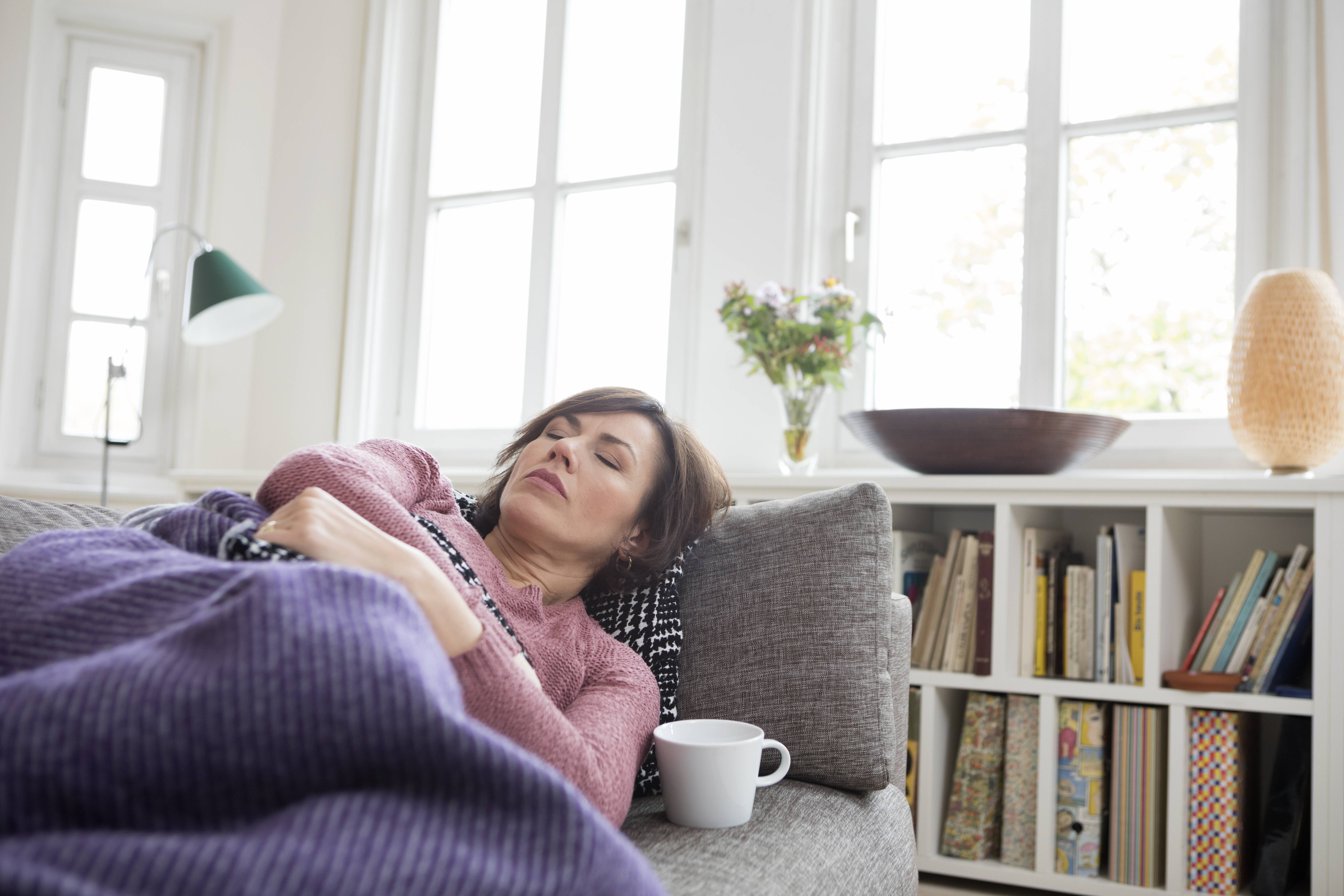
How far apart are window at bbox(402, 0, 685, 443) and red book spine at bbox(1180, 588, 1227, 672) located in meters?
1.55

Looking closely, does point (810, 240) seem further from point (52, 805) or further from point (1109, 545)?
point (52, 805)

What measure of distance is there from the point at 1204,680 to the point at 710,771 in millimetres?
1216

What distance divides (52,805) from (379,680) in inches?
6.8

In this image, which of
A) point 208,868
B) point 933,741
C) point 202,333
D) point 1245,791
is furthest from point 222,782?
point 202,333

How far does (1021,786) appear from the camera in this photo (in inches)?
77.5

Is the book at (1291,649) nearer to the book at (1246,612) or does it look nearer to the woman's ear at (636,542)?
the book at (1246,612)

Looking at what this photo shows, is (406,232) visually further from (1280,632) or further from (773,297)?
(1280,632)

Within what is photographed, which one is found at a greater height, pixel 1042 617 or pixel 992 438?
pixel 992 438

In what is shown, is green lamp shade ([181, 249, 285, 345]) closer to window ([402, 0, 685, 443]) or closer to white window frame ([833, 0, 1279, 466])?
window ([402, 0, 685, 443])

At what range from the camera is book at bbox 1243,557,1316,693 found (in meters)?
1.80

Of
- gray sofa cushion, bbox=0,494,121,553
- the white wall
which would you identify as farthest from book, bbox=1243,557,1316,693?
the white wall

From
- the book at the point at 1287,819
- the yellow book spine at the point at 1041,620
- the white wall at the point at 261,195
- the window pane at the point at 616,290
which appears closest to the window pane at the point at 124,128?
the white wall at the point at 261,195

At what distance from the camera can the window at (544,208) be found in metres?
3.06

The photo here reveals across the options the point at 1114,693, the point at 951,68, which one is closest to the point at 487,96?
the point at 951,68
